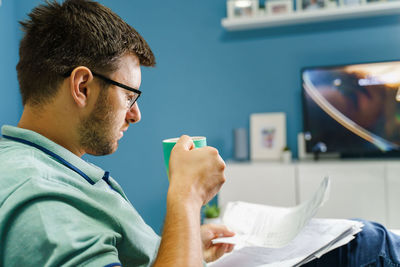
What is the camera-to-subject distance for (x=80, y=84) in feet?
2.66

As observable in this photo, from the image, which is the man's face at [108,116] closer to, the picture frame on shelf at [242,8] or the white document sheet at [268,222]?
the white document sheet at [268,222]

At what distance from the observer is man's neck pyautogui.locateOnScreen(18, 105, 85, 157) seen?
2.66 ft

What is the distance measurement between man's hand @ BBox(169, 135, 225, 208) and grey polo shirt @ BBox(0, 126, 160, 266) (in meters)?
0.13

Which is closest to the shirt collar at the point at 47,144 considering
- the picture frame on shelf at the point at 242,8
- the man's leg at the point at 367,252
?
the man's leg at the point at 367,252

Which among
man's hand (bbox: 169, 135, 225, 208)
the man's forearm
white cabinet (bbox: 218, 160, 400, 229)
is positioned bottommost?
white cabinet (bbox: 218, 160, 400, 229)

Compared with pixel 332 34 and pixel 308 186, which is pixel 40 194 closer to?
pixel 308 186

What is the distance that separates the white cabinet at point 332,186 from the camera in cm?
232

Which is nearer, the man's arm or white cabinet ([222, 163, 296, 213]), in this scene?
the man's arm

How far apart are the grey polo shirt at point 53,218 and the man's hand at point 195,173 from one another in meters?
0.13

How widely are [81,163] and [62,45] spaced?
28 cm

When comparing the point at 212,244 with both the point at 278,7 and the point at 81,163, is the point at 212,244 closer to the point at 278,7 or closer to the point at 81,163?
the point at 81,163

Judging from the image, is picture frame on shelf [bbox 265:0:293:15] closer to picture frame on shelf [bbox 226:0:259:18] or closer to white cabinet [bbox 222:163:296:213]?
picture frame on shelf [bbox 226:0:259:18]

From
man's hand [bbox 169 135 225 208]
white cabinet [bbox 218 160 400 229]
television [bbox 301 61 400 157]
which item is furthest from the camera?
television [bbox 301 61 400 157]

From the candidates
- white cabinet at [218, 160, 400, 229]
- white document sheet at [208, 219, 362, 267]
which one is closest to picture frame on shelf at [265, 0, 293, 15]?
white cabinet at [218, 160, 400, 229]
